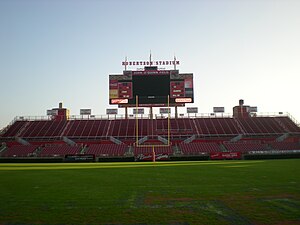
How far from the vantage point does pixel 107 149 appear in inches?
1839

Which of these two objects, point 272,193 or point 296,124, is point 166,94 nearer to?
point 296,124

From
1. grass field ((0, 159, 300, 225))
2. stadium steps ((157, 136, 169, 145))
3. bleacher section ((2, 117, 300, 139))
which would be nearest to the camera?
grass field ((0, 159, 300, 225))

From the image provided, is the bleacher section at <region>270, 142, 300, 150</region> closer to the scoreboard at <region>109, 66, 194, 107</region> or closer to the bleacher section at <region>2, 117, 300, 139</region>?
the bleacher section at <region>2, 117, 300, 139</region>

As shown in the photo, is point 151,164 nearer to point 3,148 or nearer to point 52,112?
point 3,148

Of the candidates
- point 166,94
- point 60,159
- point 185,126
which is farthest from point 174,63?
point 60,159

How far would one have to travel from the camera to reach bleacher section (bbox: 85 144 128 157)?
4522 cm

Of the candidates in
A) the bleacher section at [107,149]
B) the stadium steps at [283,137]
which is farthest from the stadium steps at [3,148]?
the stadium steps at [283,137]

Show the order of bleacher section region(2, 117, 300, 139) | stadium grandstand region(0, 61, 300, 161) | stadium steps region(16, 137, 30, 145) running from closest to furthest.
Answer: stadium grandstand region(0, 61, 300, 161)
stadium steps region(16, 137, 30, 145)
bleacher section region(2, 117, 300, 139)

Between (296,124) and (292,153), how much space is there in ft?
73.9

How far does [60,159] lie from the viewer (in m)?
37.8

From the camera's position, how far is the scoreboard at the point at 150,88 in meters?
46.9

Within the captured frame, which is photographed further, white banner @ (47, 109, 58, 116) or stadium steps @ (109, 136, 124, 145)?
white banner @ (47, 109, 58, 116)

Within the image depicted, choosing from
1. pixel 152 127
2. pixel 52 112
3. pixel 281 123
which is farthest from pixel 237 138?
pixel 52 112

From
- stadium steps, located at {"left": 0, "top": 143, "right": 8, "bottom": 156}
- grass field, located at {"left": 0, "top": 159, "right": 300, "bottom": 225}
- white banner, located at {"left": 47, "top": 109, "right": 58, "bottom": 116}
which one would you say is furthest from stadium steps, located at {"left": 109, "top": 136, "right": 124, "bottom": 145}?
grass field, located at {"left": 0, "top": 159, "right": 300, "bottom": 225}
